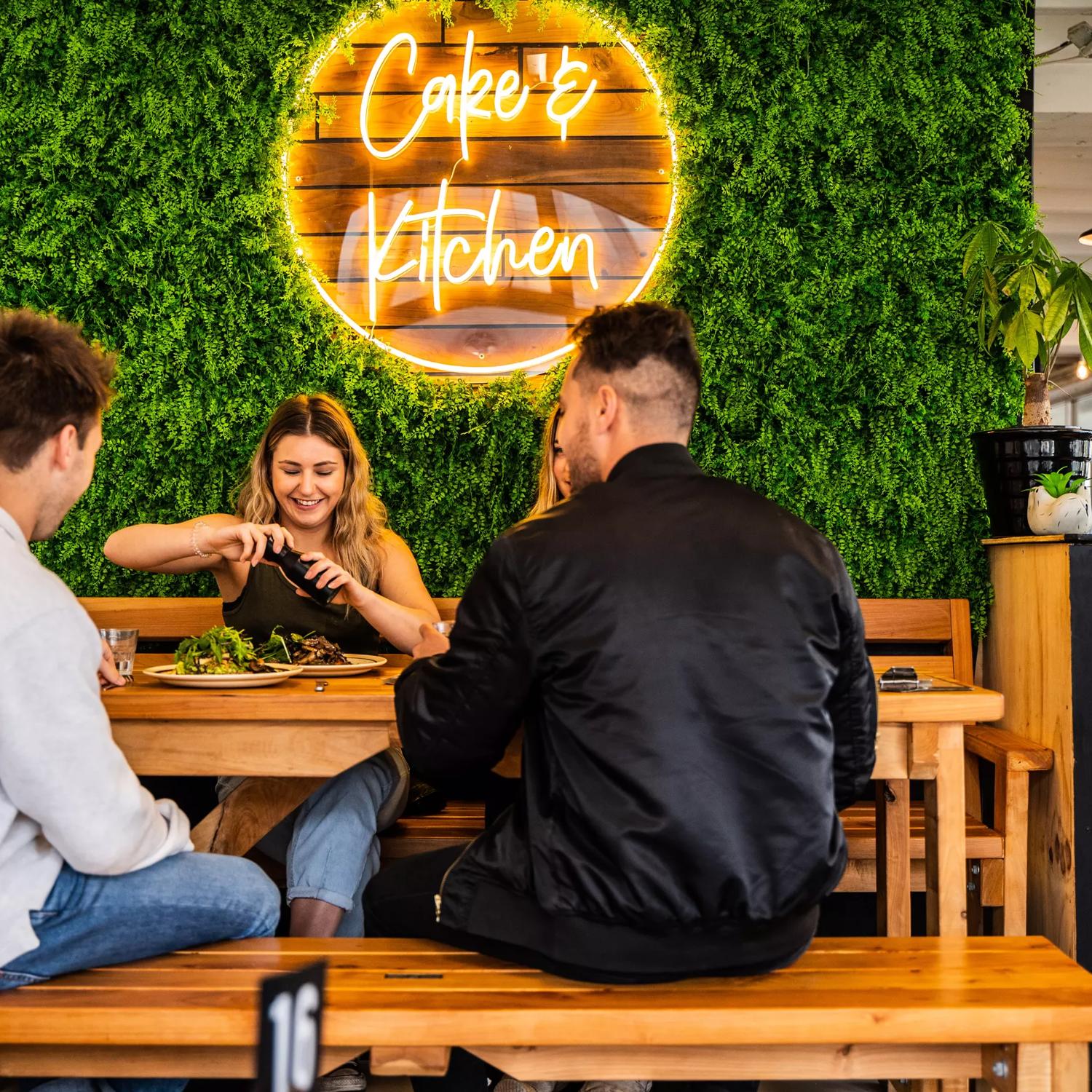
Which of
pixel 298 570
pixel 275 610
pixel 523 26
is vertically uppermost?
pixel 523 26

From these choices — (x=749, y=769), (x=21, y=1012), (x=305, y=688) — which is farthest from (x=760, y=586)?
(x=21, y=1012)

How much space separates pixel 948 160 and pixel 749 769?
2665 millimetres

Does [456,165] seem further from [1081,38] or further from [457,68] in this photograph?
[1081,38]

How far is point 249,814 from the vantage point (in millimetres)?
2432

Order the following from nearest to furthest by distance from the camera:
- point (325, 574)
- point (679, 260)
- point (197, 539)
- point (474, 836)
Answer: point (325, 574)
point (197, 539)
point (474, 836)
point (679, 260)

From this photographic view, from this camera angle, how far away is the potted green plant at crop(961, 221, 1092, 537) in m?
3.17

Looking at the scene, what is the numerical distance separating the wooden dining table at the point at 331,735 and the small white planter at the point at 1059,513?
98 cm

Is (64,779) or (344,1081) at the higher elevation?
(64,779)

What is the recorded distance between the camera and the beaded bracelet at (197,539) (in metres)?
2.69

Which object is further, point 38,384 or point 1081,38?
point 1081,38

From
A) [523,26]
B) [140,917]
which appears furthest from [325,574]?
[523,26]

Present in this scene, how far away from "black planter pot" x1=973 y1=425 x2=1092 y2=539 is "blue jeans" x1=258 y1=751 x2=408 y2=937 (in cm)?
192

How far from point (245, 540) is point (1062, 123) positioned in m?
5.12

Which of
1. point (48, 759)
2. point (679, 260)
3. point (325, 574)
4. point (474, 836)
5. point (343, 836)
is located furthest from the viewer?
point (679, 260)
